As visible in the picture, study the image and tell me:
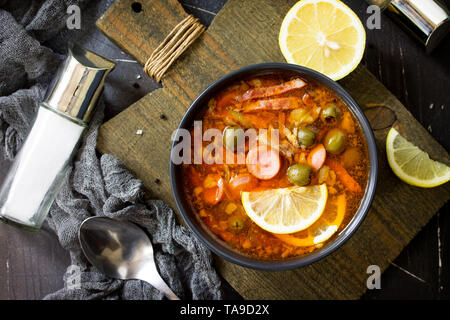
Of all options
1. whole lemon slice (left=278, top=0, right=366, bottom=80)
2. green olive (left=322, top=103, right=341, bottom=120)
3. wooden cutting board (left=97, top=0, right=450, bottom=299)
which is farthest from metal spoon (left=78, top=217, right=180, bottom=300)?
whole lemon slice (left=278, top=0, right=366, bottom=80)

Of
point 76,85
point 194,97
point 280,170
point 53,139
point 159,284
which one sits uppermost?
point 76,85

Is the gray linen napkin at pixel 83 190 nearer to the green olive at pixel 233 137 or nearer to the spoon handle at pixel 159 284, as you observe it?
the spoon handle at pixel 159 284

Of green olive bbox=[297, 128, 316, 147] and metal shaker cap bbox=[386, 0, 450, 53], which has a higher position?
metal shaker cap bbox=[386, 0, 450, 53]

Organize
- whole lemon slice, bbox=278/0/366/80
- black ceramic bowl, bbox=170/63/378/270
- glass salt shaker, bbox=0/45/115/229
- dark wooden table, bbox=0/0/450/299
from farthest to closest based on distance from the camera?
dark wooden table, bbox=0/0/450/299 < glass salt shaker, bbox=0/45/115/229 < whole lemon slice, bbox=278/0/366/80 < black ceramic bowl, bbox=170/63/378/270

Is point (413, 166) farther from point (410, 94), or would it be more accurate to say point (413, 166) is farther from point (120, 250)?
point (120, 250)

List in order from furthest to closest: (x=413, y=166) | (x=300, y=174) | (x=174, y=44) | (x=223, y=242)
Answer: (x=174, y=44)
(x=413, y=166)
(x=223, y=242)
(x=300, y=174)

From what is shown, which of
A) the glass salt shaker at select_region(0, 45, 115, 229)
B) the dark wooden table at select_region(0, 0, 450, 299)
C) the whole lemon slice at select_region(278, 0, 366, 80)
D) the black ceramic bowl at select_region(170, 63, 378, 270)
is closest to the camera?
the black ceramic bowl at select_region(170, 63, 378, 270)

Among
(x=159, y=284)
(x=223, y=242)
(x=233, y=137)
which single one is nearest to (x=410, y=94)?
(x=233, y=137)

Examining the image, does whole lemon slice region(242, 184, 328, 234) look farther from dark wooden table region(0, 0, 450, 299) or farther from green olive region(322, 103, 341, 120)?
dark wooden table region(0, 0, 450, 299)
